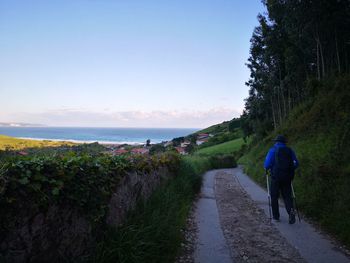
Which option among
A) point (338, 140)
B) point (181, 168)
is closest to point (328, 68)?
point (338, 140)

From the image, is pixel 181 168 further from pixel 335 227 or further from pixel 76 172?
pixel 76 172

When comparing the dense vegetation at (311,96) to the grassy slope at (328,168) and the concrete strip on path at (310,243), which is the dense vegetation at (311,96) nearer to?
the grassy slope at (328,168)

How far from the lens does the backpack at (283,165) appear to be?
7.84 metres

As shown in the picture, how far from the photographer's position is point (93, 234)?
420cm

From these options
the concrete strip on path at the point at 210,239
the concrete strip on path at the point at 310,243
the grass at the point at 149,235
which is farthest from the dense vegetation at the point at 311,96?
the grass at the point at 149,235

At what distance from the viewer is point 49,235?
11.1 ft

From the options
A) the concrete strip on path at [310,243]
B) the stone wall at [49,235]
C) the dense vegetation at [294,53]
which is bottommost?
the concrete strip on path at [310,243]

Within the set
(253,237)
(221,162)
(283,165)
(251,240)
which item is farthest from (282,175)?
(221,162)

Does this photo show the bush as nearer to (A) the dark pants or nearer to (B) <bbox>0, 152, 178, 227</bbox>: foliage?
(A) the dark pants

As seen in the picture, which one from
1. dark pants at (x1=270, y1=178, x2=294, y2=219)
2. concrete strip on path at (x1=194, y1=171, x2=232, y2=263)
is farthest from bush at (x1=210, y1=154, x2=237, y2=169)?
dark pants at (x1=270, y1=178, x2=294, y2=219)

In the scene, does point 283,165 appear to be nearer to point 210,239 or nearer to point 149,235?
point 210,239

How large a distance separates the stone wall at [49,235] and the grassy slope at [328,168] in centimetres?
485

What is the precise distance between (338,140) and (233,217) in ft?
18.0

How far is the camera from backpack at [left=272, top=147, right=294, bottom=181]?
309 inches
